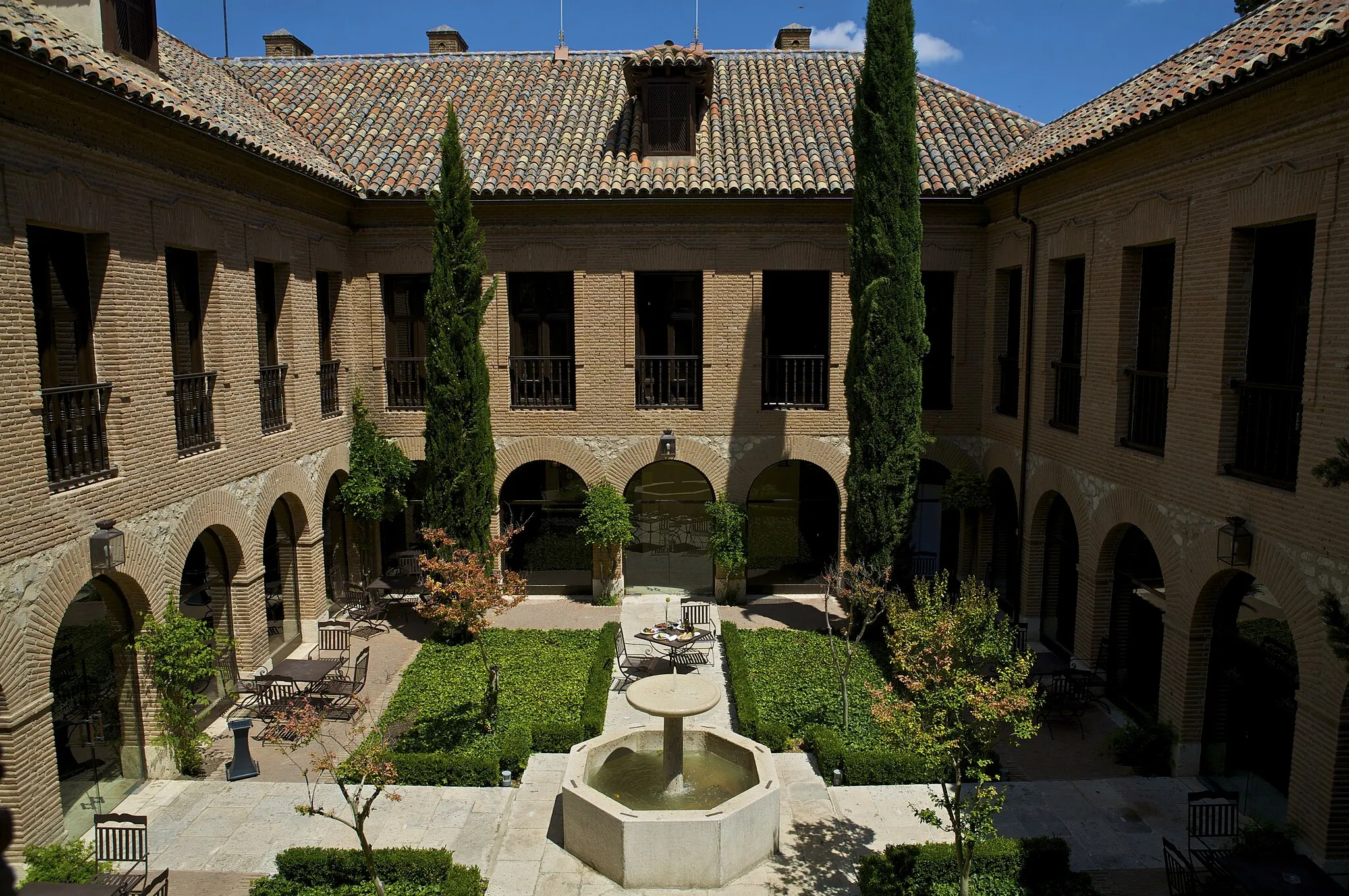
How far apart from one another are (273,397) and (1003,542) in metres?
14.0

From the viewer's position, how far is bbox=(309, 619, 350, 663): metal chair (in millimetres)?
15289

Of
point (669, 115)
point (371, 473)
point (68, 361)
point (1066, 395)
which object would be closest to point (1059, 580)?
point (1066, 395)

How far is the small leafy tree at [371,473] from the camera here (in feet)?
59.1

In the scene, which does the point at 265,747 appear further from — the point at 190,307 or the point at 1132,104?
the point at 1132,104

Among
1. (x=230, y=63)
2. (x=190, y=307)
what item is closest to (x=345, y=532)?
→ (x=190, y=307)

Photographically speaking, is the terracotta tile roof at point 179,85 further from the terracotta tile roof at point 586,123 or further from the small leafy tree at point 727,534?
the small leafy tree at point 727,534

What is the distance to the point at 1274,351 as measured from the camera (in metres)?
10.6

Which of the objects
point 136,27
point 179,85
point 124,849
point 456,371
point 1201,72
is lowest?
point 124,849

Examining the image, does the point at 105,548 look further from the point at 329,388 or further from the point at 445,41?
the point at 445,41

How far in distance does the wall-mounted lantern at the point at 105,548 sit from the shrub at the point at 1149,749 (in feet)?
40.9

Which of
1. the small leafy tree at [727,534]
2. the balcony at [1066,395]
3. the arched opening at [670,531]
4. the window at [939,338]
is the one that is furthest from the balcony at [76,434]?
the window at [939,338]

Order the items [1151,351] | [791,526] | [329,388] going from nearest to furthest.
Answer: [1151,351] < [329,388] < [791,526]

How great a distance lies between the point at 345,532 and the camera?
19031mm

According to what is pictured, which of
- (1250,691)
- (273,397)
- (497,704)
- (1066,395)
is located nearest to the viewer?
(1250,691)
